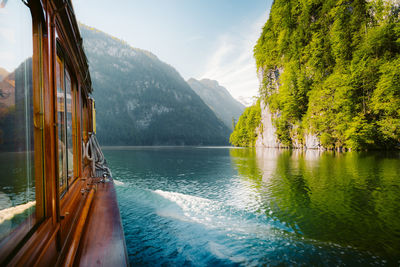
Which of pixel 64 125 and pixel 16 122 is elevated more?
pixel 64 125

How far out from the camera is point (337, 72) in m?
31.8

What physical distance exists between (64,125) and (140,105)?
133279 mm

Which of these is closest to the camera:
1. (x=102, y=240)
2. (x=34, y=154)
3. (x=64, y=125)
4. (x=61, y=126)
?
(x=34, y=154)

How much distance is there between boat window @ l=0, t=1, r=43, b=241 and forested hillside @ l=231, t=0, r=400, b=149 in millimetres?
34273

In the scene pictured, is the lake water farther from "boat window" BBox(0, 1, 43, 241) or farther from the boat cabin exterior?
"boat window" BBox(0, 1, 43, 241)

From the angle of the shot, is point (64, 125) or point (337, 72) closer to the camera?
point (64, 125)

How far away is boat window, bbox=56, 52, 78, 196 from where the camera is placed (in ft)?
10.1

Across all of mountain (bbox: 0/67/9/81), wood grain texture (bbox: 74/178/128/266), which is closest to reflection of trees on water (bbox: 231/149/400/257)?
wood grain texture (bbox: 74/178/128/266)

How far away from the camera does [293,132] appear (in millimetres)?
40938

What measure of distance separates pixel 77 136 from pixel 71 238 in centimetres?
272

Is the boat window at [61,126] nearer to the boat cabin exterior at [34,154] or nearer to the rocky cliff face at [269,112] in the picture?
the boat cabin exterior at [34,154]

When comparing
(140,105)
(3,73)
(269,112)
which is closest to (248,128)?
(269,112)


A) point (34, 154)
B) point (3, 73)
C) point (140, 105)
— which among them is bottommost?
point (34, 154)

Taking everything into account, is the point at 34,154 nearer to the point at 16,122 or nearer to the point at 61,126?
the point at 16,122
